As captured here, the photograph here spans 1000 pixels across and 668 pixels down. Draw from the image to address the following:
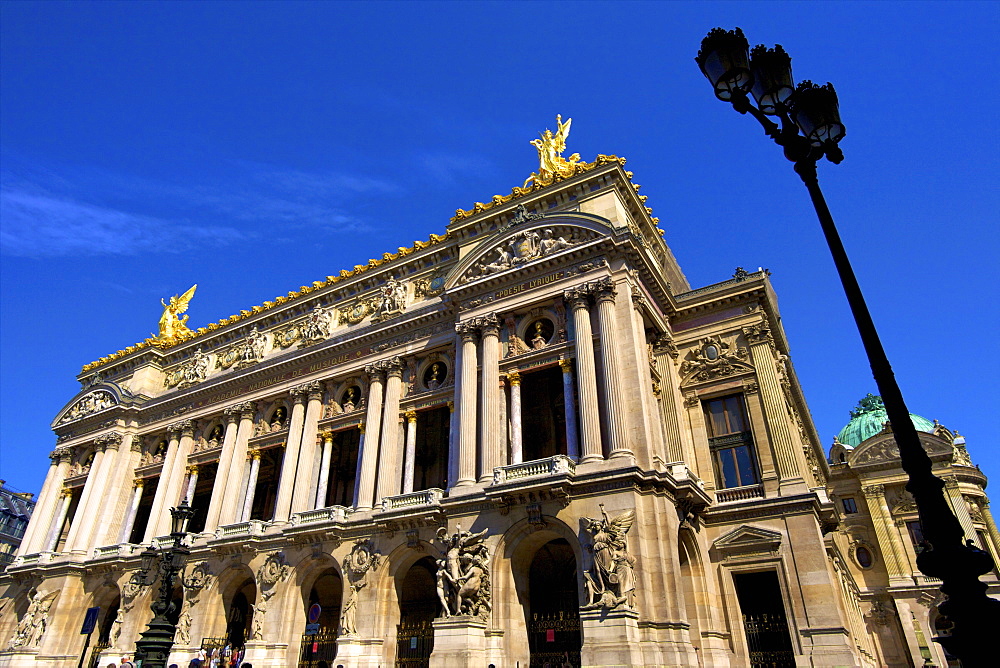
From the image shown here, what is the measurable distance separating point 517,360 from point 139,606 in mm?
22831

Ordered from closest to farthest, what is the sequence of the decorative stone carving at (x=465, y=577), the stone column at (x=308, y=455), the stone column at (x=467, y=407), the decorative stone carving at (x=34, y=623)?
1. the decorative stone carving at (x=465, y=577)
2. the stone column at (x=467, y=407)
3. the stone column at (x=308, y=455)
4. the decorative stone carving at (x=34, y=623)

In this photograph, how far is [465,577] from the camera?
22797 millimetres

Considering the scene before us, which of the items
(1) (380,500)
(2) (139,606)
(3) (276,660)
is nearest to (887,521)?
(1) (380,500)

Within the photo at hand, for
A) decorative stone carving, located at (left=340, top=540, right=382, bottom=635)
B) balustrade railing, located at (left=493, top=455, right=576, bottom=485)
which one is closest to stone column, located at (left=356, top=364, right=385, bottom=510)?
decorative stone carving, located at (left=340, top=540, right=382, bottom=635)

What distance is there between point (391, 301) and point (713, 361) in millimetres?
16035

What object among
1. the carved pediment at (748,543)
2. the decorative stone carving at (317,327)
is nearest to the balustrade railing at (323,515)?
the decorative stone carving at (317,327)

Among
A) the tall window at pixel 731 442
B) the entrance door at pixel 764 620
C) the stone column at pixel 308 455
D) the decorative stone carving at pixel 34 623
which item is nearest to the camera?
the entrance door at pixel 764 620

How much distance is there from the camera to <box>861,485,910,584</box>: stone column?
150ft

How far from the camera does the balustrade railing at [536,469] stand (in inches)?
895

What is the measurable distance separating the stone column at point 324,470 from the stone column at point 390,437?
3506mm

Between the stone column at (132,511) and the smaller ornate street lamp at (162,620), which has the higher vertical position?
the stone column at (132,511)

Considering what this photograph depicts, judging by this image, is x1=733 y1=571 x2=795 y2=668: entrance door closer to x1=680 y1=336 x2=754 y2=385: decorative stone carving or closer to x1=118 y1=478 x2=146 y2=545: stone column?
x1=680 y1=336 x2=754 y2=385: decorative stone carving

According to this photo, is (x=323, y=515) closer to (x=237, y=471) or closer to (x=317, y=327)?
(x=237, y=471)

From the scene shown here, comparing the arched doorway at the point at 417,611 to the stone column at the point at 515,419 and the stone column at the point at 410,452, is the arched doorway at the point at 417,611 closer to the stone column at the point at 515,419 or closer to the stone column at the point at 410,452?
the stone column at the point at 410,452
